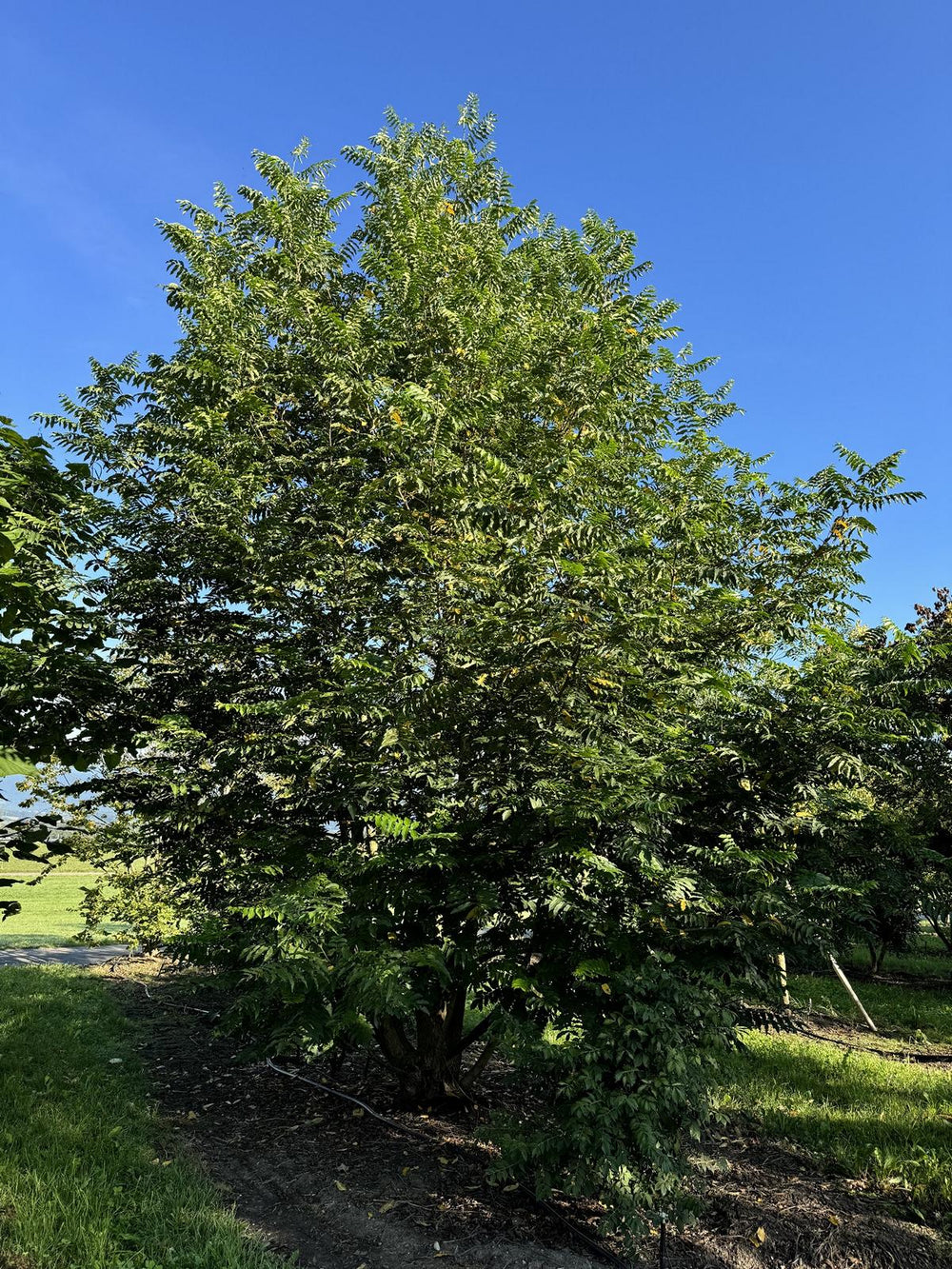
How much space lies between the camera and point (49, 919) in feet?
72.5


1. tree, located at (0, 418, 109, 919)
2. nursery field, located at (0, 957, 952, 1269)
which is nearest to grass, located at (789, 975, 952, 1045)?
nursery field, located at (0, 957, 952, 1269)

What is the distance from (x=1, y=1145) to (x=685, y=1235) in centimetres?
426

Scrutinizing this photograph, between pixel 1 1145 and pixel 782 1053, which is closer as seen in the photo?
pixel 1 1145

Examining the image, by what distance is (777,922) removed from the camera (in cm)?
399

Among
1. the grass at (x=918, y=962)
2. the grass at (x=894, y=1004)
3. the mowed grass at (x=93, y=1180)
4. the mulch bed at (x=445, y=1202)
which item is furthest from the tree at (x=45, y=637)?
the grass at (x=918, y=962)

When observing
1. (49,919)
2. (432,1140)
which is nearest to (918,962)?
(432,1140)

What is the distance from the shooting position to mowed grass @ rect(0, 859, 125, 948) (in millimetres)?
14655

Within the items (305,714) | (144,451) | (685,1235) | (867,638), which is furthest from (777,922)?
(144,451)

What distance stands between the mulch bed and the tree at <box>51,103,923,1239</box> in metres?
0.60

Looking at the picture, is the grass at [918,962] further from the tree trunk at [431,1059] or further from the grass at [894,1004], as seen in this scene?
the tree trunk at [431,1059]

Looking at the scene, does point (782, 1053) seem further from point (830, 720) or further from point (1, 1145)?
point (1, 1145)

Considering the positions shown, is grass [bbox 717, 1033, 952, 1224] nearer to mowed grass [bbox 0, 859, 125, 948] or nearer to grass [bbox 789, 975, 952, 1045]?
grass [bbox 789, 975, 952, 1045]

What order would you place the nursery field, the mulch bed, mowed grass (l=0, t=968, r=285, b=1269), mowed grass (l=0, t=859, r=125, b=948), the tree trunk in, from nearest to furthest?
mowed grass (l=0, t=968, r=285, b=1269)
the nursery field
the mulch bed
the tree trunk
mowed grass (l=0, t=859, r=125, b=948)

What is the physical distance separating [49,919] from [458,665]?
23.2 meters
